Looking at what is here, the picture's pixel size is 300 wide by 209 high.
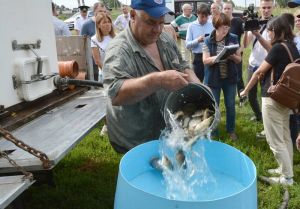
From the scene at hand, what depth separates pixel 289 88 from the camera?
11.7 feet

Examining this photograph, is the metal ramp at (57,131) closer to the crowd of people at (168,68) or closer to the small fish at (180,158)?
the crowd of people at (168,68)

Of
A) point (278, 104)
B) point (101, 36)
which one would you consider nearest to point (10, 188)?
point (278, 104)

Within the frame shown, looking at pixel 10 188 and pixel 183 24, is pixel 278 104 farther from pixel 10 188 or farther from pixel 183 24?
pixel 183 24

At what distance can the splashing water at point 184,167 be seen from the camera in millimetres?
1884

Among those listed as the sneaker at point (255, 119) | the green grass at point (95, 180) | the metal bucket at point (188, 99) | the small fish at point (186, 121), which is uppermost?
the metal bucket at point (188, 99)

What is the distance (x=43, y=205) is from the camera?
3621mm

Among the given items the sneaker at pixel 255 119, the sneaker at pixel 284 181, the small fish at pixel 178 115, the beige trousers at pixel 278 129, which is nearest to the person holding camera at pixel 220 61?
the sneaker at pixel 255 119

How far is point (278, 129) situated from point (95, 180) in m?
2.00

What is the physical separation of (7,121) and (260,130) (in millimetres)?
3882

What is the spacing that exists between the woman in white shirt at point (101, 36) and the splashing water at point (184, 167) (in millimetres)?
3937

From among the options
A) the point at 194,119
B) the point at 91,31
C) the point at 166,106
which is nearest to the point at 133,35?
the point at 166,106

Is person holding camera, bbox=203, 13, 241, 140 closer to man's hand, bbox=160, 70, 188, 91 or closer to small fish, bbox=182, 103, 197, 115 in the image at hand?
small fish, bbox=182, 103, 197, 115

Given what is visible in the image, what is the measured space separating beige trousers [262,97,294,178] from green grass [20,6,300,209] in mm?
237

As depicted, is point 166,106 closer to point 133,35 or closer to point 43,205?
point 133,35
